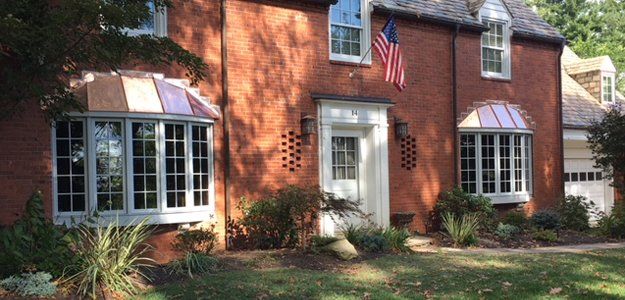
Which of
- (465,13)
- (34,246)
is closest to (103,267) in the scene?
(34,246)

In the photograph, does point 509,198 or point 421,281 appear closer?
point 421,281

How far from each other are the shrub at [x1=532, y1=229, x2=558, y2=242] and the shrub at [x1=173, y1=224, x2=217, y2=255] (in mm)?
7446

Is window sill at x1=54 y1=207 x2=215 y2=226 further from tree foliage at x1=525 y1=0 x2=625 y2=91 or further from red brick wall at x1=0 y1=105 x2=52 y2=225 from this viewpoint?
tree foliage at x1=525 y1=0 x2=625 y2=91

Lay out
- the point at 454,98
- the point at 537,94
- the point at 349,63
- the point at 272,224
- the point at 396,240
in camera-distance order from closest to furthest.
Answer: the point at 272,224 < the point at 396,240 < the point at 349,63 < the point at 454,98 < the point at 537,94

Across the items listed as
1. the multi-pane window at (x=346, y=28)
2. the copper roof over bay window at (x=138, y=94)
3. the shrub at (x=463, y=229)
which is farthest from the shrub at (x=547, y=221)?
the copper roof over bay window at (x=138, y=94)

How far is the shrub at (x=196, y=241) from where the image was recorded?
9703 mm

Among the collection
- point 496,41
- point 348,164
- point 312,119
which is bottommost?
point 348,164

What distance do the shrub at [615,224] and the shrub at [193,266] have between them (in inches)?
394

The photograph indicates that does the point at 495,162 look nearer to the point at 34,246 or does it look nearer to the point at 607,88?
the point at 607,88

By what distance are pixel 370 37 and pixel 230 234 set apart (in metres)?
5.48

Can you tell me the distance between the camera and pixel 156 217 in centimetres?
977

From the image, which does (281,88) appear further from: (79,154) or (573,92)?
(573,92)

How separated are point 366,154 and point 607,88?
1247 centimetres

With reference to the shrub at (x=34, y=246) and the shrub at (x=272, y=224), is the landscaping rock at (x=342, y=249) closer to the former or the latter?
the shrub at (x=272, y=224)
